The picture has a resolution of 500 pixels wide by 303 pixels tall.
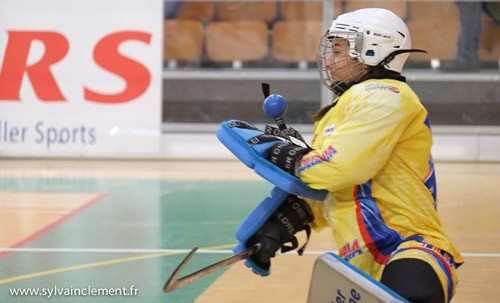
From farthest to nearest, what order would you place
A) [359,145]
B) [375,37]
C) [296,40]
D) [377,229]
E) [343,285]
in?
1. [296,40]
2. [375,37]
3. [377,229]
4. [359,145]
5. [343,285]

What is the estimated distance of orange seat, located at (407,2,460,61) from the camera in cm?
1090

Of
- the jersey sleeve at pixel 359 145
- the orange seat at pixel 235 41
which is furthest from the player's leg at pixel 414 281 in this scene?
the orange seat at pixel 235 41

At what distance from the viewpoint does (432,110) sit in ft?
35.5

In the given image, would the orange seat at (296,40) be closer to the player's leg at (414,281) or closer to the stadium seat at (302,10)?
the stadium seat at (302,10)

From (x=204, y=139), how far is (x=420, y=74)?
215 centimetres

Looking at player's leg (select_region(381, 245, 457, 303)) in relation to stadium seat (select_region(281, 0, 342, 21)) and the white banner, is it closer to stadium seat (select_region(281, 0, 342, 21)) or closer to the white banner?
the white banner

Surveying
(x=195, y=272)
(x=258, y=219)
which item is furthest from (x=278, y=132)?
(x=195, y=272)

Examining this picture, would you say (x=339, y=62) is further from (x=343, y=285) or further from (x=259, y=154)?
(x=343, y=285)

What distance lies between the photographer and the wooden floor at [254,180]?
5.35 m

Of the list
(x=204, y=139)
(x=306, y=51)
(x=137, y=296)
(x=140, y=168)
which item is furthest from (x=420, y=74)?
(x=137, y=296)

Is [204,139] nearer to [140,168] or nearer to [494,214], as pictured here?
[140,168]

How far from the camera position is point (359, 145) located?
10.5 feet

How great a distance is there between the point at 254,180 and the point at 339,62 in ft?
18.9

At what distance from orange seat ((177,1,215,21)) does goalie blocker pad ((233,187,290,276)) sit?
7592 mm
